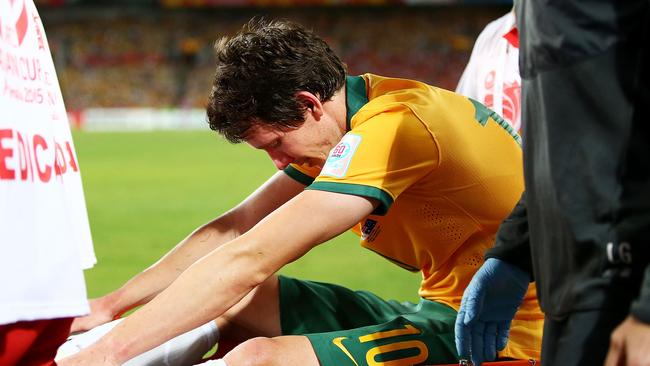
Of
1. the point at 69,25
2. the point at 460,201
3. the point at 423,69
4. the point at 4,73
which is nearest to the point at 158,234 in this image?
the point at 460,201

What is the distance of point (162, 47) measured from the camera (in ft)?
122

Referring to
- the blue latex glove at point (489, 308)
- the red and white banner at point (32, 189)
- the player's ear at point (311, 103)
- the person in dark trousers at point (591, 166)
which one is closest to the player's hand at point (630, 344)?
the person in dark trousers at point (591, 166)

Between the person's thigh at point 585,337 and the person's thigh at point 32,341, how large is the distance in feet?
2.99

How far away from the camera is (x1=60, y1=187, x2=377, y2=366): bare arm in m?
2.23

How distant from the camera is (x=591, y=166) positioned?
5.21 ft

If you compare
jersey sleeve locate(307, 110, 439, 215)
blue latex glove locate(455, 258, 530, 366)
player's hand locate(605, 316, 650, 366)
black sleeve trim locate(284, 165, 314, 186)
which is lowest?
blue latex glove locate(455, 258, 530, 366)

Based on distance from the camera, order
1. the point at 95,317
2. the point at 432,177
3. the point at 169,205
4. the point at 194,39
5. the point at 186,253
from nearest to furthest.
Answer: the point at 432,177, the point at 95,317, the point at 186,253, the point at 169,205, the point at 194,39

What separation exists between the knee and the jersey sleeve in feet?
1.39

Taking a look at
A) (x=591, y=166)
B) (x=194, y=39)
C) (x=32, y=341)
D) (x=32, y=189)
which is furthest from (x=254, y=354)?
(x=194, y=39)

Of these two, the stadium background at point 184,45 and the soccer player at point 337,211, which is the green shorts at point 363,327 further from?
the stadium background at point 184,45

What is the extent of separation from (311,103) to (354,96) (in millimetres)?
176

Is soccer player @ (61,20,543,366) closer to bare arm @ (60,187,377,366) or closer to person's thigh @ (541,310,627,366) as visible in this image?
bare arm @ (60,187,377,366)

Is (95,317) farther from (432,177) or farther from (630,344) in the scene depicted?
(630,344)

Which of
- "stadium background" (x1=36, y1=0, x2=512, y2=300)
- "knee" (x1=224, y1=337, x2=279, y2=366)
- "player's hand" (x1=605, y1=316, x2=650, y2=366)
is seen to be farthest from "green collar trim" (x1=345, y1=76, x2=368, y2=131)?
"stadium background" (x1=36, y1=0, x2=512, y2=300)
